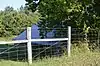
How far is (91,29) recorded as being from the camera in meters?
16.0

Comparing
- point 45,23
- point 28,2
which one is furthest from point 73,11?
point 28,2

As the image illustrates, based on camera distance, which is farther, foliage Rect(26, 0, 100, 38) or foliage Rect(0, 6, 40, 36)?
foliage Rect(0, 6, 40, 36)

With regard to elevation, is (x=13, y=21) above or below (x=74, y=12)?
below

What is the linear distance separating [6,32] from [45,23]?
20.9m

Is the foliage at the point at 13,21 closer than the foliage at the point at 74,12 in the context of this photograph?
No

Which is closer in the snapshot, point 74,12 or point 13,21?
point 74,12

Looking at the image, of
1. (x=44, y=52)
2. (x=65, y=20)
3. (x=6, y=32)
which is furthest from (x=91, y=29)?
(x=6, y=32)

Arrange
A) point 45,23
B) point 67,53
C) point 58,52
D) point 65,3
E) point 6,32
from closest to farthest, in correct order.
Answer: point 67,53 → point 58,52 → point 65,3 → point 45,23 → point 6,32

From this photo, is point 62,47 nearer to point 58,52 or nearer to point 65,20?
point 58,52

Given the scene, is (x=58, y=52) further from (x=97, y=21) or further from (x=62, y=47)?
(x=97, y=21)

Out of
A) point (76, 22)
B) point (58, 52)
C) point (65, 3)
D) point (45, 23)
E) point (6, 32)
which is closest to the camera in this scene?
point (58, 52)

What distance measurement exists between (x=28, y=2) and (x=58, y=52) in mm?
5578

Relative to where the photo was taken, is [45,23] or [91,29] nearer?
[91,29]

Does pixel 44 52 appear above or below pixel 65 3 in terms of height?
below
